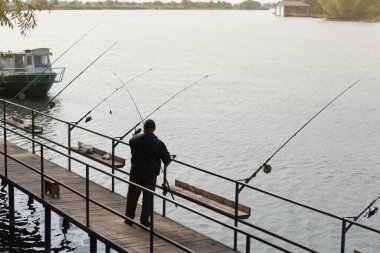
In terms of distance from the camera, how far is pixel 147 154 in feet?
39.1

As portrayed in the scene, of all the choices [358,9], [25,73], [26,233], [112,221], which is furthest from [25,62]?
[358,9]

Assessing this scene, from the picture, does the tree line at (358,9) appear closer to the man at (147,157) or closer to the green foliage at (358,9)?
the green foliage at (358,9)

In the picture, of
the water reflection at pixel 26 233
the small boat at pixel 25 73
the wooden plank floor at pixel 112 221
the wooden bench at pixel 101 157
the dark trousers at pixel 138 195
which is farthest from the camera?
the small boat at pixel 25 73

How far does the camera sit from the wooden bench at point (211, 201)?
1345cm

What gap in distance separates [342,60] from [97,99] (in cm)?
4222

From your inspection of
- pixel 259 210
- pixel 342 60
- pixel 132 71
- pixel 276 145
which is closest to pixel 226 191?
pixel 259 210

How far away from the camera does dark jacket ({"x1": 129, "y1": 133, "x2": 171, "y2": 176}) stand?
1183 cm

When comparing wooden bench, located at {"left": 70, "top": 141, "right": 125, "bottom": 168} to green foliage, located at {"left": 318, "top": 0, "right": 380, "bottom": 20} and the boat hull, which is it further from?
green foliage, located at {"left": 318, "top": 0, "right": 380, "bottom": 20}

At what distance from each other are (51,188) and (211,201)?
10.7 ft

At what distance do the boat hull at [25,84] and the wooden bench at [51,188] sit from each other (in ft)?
103

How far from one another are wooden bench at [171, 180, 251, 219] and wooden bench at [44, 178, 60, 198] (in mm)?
2425

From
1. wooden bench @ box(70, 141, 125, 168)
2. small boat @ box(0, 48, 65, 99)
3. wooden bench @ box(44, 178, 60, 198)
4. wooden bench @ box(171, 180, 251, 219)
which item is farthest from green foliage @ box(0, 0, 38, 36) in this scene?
small boat @ box(0, 48, 65, 99)

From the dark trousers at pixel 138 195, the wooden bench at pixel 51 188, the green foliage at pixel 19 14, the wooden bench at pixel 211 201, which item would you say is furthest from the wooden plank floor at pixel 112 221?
the green foliage at pixel 19 14

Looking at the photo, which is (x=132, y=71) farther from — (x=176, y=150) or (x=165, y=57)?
(x=176, y=150)
